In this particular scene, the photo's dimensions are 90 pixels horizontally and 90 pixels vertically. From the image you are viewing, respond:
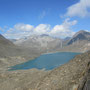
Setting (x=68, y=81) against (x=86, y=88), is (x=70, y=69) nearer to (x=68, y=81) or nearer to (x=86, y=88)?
(x=68, y=81)

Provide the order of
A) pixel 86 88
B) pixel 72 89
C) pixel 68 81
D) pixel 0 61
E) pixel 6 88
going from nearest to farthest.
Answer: pixel 86 88
pixel 72 89
pixel 68 81
pixel 6 88
pixel 0 61

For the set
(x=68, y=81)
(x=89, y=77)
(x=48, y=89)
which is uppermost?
(x=89, y=77)

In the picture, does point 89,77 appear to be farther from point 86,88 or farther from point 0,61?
point 0,61

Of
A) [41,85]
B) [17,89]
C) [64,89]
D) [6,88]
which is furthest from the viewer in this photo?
[6,88]

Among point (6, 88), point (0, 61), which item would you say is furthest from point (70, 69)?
point (0, 61)

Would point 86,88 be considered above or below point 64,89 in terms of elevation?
above

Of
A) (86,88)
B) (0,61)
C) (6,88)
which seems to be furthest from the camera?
(0,61)

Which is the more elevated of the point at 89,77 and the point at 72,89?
the point at 89,77

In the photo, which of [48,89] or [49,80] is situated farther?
[49,80]

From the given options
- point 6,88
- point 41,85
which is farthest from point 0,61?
point 41,85
